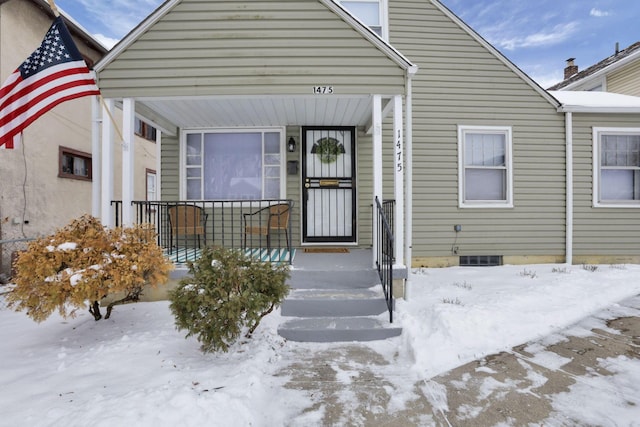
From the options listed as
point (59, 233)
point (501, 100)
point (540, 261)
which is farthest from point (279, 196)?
point (540, 261)

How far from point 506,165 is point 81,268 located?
698 cm

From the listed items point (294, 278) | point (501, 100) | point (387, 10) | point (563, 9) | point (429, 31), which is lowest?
point (294, 278)

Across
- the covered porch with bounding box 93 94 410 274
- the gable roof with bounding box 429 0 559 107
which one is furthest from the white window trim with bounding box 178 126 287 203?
the gable roof with bounding box 429 0 559 107

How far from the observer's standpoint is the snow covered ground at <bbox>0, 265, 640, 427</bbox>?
212 centimetres

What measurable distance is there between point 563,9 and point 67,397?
21.7m

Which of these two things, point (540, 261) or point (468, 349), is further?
point (540, 261)

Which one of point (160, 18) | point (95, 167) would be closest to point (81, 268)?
point (95, 167)

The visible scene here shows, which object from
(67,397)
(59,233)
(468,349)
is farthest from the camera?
(59,233)

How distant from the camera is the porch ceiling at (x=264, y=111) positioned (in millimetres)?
4801

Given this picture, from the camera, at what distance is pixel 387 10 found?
6.50 m

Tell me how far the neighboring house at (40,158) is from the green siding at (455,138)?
221 inches

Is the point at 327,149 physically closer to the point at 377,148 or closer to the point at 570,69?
the point at 377,148

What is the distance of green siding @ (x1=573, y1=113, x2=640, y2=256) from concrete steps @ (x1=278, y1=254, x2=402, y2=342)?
16.3ft

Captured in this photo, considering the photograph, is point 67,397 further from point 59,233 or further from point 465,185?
point 465,185
